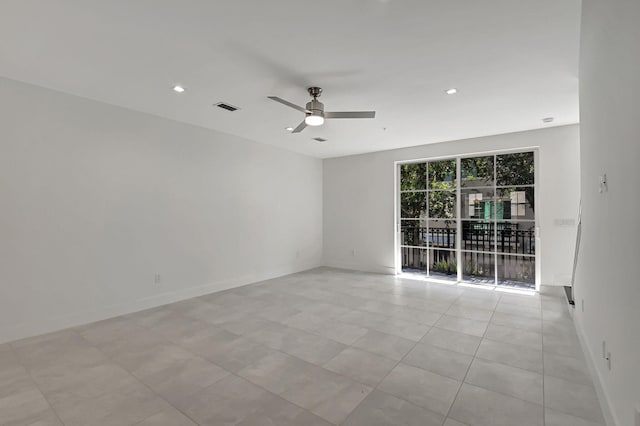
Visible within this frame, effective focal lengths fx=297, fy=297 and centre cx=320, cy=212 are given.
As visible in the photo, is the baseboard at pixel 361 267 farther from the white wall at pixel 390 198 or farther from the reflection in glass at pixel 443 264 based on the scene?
the reflection in glass at pixel 443 264

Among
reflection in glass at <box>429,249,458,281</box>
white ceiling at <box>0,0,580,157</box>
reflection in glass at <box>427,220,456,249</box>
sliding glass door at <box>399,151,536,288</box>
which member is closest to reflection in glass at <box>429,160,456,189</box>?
sliding glass door at <box>399,151,536,288</box>

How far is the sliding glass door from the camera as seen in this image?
5.34 meters

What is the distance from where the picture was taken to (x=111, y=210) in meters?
3.98

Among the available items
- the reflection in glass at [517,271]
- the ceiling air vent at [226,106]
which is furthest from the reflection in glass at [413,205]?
the ceiling air vent at [226,106]

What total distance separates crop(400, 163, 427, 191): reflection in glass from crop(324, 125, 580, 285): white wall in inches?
10.1

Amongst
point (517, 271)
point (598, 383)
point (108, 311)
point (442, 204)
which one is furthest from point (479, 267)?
point (108, 311)

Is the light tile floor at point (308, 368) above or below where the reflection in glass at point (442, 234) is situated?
below

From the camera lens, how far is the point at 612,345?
1804 mm

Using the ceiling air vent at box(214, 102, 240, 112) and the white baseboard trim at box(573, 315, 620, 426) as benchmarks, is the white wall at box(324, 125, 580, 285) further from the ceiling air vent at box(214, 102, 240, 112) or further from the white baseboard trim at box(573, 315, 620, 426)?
the ceiling air vent at box(214, 102, 240, 112)

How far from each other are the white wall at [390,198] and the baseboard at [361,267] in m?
0.02

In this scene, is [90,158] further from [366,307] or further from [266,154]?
[366,307]

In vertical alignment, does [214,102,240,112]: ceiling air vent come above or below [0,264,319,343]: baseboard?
above

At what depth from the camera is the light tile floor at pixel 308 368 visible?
80.6 inches

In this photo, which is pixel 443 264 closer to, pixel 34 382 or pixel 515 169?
pixel 515 169
